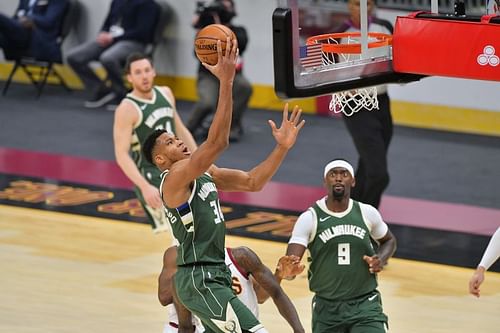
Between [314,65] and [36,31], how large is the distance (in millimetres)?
11468

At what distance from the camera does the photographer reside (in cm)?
1568

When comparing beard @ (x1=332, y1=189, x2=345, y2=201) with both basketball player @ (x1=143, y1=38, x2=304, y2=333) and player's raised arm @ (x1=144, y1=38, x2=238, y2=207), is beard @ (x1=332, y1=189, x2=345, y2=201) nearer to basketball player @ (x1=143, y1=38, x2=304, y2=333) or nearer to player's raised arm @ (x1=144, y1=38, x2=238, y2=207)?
basketball player @ (x1=143, y1=38, x2=304, y2=333)

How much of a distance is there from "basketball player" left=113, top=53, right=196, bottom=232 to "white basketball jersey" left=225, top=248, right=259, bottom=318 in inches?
94.9

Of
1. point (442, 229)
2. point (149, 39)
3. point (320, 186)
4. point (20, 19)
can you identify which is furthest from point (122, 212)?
point (20, 19)

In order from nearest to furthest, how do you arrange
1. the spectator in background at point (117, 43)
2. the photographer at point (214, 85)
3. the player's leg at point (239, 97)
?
the photographer at point (214, 85), the player's leg at point (239, 97), the spectator in background at point (117, 43)

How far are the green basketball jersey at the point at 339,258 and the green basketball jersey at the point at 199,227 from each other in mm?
836

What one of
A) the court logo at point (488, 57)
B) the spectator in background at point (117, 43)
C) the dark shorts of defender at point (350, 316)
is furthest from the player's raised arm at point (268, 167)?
the spectator in background at point (117, 43)

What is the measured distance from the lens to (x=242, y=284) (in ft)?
26.7

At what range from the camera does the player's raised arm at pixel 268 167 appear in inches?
299

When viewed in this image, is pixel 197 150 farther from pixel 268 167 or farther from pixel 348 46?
pixel 348 46

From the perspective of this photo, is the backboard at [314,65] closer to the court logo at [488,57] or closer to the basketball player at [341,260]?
the court logo at [488,57]

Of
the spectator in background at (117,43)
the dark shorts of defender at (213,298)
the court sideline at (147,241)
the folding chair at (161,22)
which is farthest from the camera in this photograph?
the folding chair at (161,22)

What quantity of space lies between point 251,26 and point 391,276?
24.1 ft

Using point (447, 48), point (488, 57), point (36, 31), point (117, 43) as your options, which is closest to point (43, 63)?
point (36, 31)
